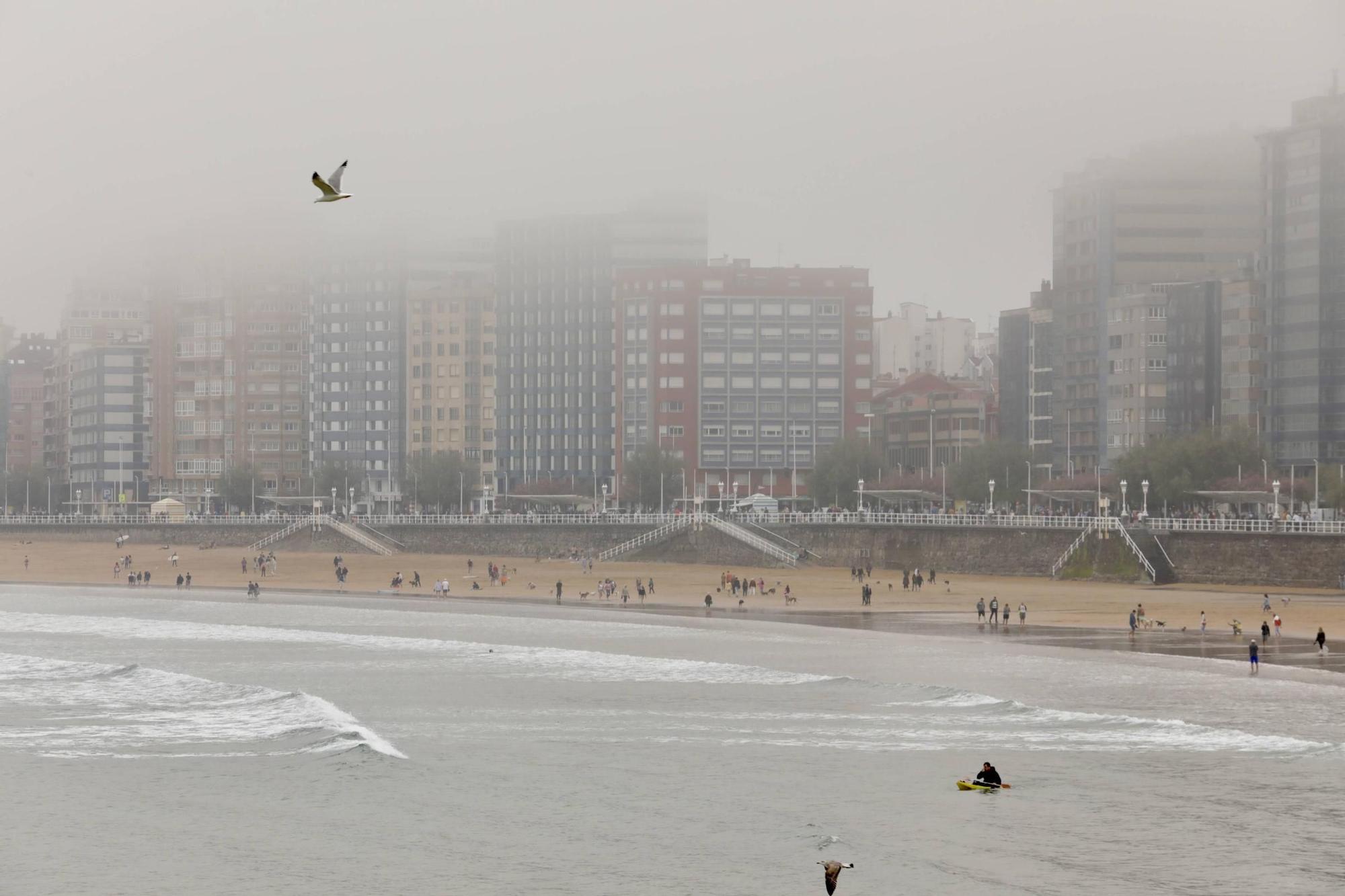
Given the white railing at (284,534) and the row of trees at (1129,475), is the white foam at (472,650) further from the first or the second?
the row of trees at (1129,475)

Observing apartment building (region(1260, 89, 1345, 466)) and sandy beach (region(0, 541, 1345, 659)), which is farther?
apartment building (region(1260, 89, 1345, 466))

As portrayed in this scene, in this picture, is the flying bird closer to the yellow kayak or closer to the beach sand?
the yellow kayak

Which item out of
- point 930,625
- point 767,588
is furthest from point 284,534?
point 930,625

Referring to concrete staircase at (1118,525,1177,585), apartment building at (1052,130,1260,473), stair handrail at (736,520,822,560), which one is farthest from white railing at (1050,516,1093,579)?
apartment building at (1052,130,1260,473)

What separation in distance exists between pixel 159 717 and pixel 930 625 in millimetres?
40187

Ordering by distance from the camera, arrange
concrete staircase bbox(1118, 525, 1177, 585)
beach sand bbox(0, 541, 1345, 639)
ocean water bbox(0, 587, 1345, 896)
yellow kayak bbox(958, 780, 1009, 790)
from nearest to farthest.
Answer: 1. ocean water bbox(0, 587, 1345, 896)
2. yellow kayak bbox(958, 780, 1009, 790)
3. beach sand bbox(0, 541, 1345, 639)
4. concrete staircase bbox(1118, 525, 1177, 585)

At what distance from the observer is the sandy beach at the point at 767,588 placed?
83938mm

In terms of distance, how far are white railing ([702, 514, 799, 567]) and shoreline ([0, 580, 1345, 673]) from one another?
21623 mm

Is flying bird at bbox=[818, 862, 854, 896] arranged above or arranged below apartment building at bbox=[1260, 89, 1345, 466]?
below

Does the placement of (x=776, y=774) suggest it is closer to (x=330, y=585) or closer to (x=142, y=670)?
(x=142, y=670)

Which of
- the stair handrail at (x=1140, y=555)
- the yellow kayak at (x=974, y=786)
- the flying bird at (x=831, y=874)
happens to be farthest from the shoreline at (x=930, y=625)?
the flying bird at (x=831, y=874)

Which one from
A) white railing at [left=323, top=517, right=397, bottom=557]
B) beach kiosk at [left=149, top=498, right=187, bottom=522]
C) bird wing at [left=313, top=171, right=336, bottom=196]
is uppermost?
bird wing at [left=313, top=171, right=336, bottom=196]

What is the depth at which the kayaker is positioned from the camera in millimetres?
42312

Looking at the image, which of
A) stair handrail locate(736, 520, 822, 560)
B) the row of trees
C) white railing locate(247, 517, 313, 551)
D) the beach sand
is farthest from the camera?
white railing locate(247, 517, 313, 551)
